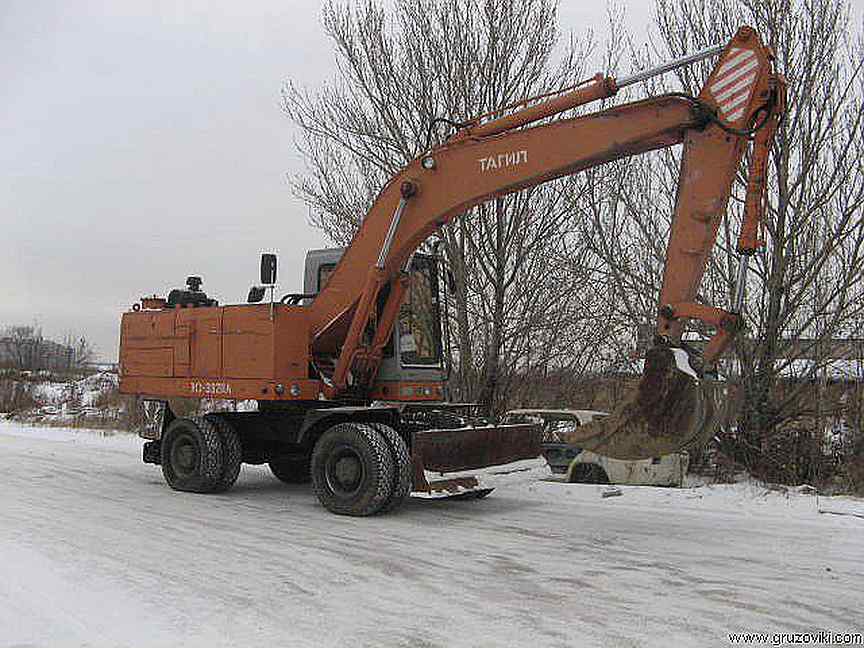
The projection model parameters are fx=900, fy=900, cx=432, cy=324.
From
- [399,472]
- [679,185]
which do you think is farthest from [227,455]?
[679,185]

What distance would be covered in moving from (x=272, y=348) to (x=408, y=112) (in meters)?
7.11

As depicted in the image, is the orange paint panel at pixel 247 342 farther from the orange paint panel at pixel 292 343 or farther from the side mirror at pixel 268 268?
the side mirror at pixel 268 268

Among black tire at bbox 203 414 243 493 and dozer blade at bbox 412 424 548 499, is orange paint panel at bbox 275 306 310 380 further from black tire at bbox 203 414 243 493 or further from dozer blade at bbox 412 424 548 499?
dozer blade at bbox 412 424 548 499

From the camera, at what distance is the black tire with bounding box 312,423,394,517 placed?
29.8 ft

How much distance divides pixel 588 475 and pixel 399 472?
122 inches

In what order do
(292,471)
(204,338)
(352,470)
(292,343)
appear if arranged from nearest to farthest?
(352,470) < (292,343) < (204,338) < (292,471)

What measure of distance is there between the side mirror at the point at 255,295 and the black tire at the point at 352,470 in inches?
77.7

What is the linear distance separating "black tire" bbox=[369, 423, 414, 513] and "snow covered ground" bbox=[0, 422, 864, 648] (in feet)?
0.82

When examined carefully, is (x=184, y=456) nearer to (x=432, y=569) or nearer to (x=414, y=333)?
(x=414, y=333)

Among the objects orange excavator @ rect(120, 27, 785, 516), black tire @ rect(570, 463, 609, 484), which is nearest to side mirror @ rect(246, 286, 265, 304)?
orange excavator @ rect(120, 27, 785, 516)

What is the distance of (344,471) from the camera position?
31.1ft

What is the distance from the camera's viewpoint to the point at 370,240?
33.5 feet

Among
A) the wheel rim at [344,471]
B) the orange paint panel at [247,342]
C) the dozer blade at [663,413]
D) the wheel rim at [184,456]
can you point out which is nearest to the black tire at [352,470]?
the wheel rim at [344,471]

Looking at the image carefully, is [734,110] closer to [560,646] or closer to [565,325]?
[560,646]
